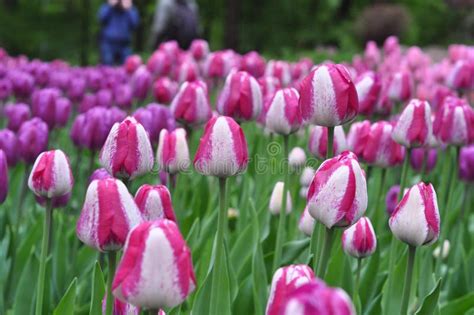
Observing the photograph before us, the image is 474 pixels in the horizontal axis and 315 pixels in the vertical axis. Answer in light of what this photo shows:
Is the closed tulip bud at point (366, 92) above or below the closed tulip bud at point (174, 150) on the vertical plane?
above

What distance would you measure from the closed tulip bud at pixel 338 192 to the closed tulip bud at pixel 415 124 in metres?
0.67

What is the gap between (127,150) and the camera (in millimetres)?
1402

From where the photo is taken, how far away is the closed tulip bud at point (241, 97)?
2107 mm

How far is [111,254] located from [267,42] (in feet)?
68.7

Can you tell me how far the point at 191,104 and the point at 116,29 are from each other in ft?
25.1

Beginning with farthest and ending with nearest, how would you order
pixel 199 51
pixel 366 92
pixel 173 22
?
pixel 173 22
pixel 199 51
pixel 366 92

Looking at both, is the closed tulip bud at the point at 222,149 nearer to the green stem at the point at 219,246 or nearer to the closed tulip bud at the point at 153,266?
the green stem at the point at 219,246

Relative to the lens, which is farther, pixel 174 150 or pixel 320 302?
pixel 174 150

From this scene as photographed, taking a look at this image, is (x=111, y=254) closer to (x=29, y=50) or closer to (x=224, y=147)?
(x=224, y=147)

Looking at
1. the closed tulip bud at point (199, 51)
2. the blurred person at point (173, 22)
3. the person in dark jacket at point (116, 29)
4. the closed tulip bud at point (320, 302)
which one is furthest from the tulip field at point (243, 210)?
the blurred person at point (173, 22)

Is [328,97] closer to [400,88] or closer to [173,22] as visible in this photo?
[400,88]

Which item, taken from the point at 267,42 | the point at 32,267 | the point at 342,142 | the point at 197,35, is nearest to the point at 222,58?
the point at 342,142

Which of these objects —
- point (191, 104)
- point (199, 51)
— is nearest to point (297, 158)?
point (191, 104)

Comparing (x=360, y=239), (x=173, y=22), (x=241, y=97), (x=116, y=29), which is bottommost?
(x=360, y=239)
